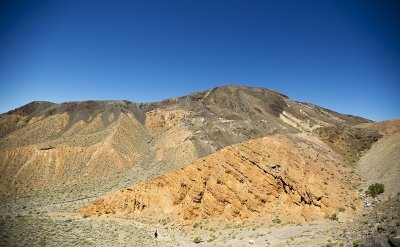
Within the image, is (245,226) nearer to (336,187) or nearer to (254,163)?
(254,163)

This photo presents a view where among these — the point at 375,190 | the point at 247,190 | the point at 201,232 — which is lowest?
the point at 201,232

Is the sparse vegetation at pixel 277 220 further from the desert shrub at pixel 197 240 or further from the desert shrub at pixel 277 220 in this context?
the desert shrub at pixel 197 240

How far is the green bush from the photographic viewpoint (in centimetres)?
2980

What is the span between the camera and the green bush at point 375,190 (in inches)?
1173

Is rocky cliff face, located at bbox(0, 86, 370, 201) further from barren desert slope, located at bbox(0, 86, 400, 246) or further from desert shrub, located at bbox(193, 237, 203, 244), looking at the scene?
desert shrub, located at bbox(193, 237, 203, 244)

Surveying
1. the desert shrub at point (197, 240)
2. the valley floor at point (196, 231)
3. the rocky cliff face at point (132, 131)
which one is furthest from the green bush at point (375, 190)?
the rocky cliff face at point (132, 131)

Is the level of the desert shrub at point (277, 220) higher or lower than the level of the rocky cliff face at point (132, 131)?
lower

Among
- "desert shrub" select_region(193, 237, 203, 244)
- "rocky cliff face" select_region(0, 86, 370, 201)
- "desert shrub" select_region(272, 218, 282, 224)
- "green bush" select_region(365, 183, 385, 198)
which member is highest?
"rocky cliff face" select_region(0, 86, 370, 201)

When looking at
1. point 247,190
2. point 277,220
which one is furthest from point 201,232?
point 277,220

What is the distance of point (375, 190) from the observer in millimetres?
30031

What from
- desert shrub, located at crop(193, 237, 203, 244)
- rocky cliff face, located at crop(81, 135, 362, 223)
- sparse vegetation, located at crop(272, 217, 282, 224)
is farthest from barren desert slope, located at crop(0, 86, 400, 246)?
desert shrub, located at crop(193, 237, 203, 244)

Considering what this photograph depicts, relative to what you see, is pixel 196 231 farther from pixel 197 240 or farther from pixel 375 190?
pixel 375 190

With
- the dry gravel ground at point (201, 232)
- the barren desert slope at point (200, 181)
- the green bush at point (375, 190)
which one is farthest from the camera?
the green bush at point (375, 190)

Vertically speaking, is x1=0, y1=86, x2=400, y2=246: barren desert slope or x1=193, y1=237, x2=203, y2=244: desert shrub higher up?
x1=0, y1=86, x2=400, y2=246: barren desert slope
